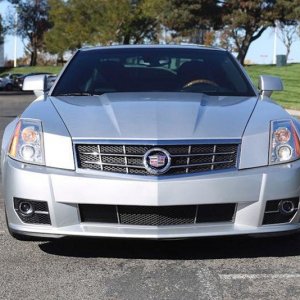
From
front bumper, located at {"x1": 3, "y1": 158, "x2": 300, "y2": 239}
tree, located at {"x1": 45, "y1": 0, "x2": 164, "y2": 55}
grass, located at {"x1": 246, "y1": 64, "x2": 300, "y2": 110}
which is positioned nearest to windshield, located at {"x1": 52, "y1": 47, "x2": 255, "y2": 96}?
front bumper, located at {"x1": 3, "y1": 158, "x2": 300, "y2": 239}

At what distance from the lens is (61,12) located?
6241cm

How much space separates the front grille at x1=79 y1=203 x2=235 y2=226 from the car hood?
46 centimetres

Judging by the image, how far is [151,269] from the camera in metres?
4.24

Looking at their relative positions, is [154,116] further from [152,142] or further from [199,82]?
[199,82]

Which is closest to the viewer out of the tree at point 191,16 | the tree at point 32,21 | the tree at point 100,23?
the tree at point 191,16

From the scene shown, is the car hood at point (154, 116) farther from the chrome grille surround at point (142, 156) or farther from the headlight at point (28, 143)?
the headlight at point (28, 143)

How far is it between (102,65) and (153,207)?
2.08 meters

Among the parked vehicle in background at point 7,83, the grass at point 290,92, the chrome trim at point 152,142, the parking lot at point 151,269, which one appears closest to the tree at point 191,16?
the grass at point 290,92

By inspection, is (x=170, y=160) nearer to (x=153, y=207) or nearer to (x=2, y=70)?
(x=153, y=207)

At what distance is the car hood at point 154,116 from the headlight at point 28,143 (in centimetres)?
22

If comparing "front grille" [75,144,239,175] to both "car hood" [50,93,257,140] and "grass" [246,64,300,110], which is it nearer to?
"car hood" [50,93,257,140]

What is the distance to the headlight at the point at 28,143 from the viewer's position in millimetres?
4203

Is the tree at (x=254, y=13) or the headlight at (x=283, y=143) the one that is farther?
the tree at (x=254, y=13)

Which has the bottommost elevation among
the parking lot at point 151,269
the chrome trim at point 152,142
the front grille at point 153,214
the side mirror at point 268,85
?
the parking lot at point 151,269
